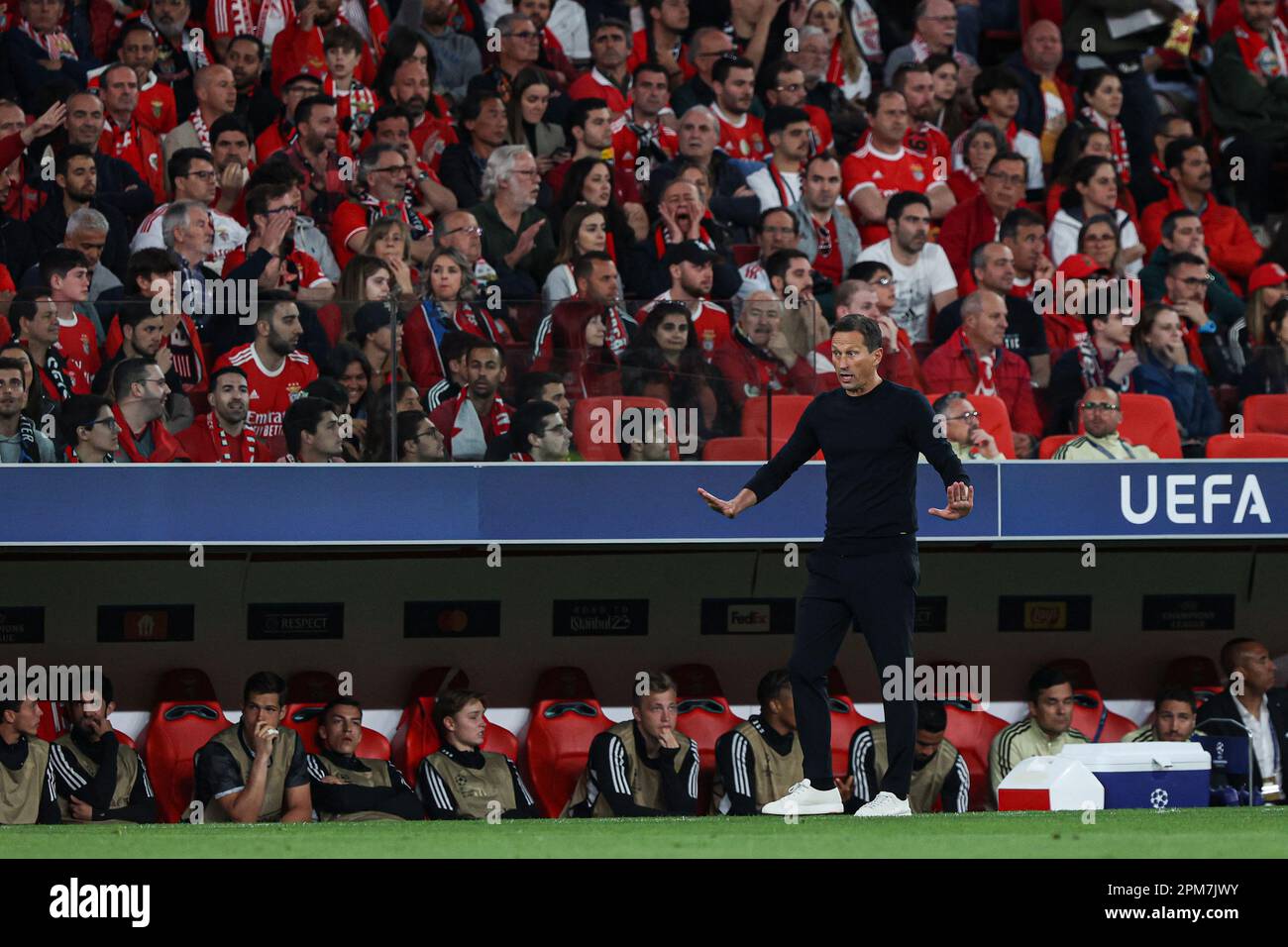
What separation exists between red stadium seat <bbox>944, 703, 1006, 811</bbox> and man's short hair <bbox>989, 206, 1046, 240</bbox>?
9.14ft

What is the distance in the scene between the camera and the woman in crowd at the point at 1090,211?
12.0m

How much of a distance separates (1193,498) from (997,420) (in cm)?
104

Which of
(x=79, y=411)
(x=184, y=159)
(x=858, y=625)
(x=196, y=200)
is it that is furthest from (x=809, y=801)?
(x=184, y=159)

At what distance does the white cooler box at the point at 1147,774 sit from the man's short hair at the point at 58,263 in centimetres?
510

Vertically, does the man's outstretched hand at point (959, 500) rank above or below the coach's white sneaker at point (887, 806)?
above

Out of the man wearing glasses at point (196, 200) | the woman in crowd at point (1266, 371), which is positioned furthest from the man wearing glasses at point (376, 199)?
the woman in crowd at point (1266, 371)

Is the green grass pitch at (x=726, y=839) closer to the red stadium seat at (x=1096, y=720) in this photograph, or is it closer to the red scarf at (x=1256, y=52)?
the red stadium seat at (x=1096, y=720)

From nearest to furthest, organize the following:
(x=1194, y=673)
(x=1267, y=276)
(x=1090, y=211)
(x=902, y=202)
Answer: (x=1194, y=673), (x=902, y=202), (x=1267, y=276), (x=1090, y=211)

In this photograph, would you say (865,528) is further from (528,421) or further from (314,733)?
(314,733)

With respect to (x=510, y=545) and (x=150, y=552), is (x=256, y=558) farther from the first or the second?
(x=510, y=545)
